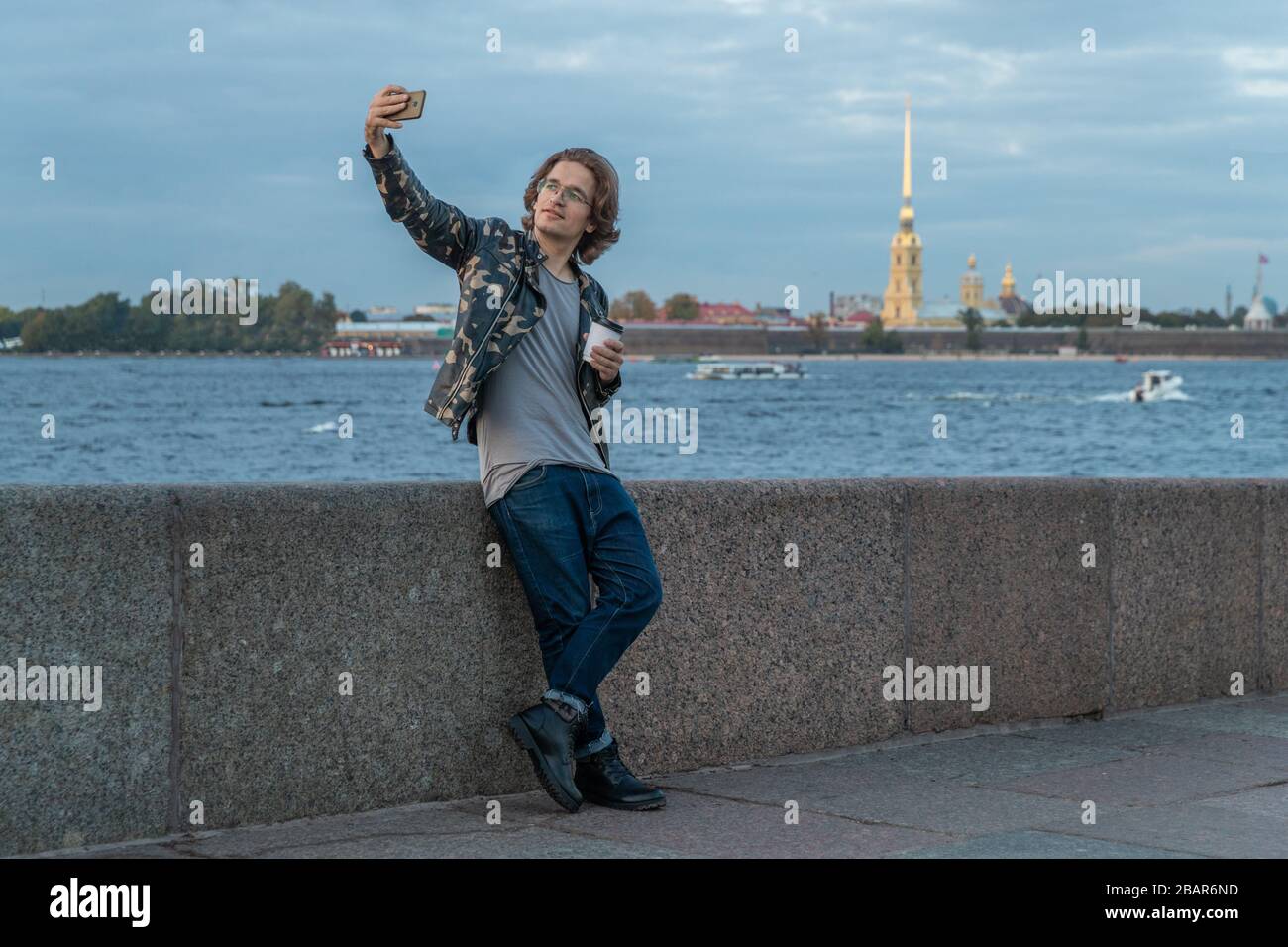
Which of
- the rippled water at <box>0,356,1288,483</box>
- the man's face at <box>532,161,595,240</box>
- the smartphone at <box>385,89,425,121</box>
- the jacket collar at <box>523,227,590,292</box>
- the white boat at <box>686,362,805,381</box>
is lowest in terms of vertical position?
the rippled water at <box>0,356,1288,483</box>

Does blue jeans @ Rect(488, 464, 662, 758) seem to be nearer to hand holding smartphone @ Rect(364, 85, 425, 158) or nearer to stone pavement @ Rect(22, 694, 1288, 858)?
stone pavement @ Rect(22, 694, 1288, 858)

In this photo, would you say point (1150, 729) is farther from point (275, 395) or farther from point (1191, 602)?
point (275, 395)

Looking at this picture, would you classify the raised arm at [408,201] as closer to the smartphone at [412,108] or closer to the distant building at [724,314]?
the smartphone at [412,108]

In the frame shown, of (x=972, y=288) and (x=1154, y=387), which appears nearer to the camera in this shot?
(x=1154, y=387)

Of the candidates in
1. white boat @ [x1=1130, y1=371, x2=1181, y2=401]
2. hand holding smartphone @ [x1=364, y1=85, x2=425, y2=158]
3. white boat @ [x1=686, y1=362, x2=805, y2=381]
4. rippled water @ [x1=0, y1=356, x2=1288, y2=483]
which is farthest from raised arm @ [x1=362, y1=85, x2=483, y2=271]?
white boat @ [x1=686, y1=362, x2=805, y2=381]

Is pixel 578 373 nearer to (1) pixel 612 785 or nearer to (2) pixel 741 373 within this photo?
(1) pixel 612 785

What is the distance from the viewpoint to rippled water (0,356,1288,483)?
144ft

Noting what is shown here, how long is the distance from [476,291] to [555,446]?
428 mm

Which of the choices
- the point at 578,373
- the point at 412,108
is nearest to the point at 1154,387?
the point at 578,373

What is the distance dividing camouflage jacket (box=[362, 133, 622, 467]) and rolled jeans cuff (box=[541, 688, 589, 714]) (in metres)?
0.66

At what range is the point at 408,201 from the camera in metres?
4.02

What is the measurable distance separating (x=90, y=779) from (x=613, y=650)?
1241 millimetres

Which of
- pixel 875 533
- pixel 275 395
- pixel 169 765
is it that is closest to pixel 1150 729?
pixel 875 533
